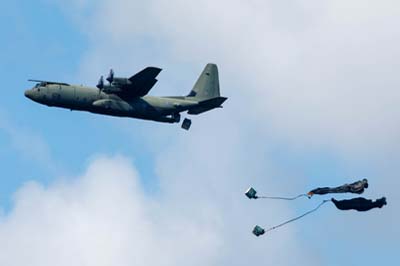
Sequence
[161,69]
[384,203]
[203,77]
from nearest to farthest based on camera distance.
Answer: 1. [384,203]
2. [161,69]
3. [203,77]

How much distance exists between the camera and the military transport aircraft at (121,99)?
129 meters

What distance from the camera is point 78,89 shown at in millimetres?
129375

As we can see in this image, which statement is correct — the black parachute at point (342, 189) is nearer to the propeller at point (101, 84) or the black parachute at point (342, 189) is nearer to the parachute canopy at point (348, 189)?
the parachute canopy at point (348, 189)

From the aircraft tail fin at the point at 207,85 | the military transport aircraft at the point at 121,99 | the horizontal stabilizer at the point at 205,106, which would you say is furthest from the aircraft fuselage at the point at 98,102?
the aircraft tail fin at the point at 207,85

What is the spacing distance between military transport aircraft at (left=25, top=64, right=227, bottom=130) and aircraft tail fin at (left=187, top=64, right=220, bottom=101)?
5628 millimetres

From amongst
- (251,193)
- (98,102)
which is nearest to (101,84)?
(98,102)

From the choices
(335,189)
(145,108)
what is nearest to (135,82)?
(145,108)

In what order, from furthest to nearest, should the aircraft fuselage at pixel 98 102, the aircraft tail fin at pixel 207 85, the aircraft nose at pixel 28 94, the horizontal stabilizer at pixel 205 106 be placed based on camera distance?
the aircraft tail fin at pixel 207 85, the horizontal stabilizer at pixel 205 106, the aircraft nose at pixel 28 94, the aircraft fuselage at pixel 98 102

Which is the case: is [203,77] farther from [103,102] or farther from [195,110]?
[103,102]

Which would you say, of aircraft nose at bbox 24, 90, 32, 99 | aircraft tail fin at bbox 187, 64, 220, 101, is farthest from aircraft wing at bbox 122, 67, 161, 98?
aircraft nose at bbox 24, 90, 32, 99

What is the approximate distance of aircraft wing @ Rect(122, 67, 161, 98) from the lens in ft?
423

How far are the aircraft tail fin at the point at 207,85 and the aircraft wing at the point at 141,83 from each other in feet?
29.9

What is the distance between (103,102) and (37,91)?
7.96m

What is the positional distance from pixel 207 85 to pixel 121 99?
15447 mm
